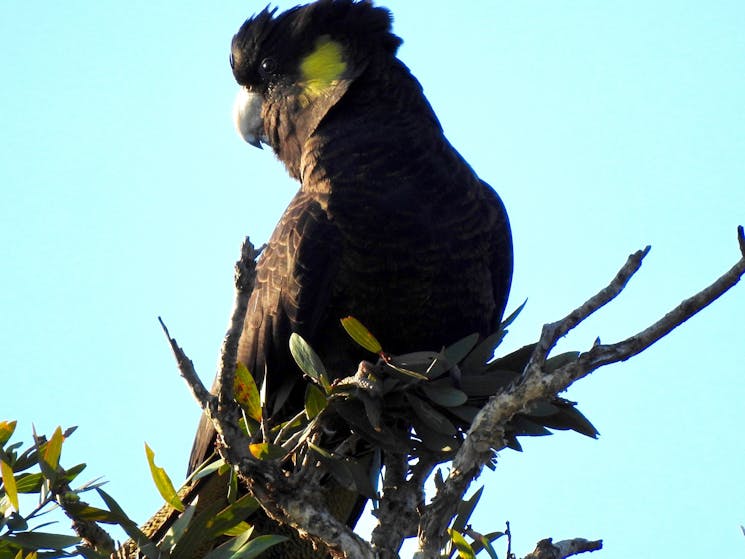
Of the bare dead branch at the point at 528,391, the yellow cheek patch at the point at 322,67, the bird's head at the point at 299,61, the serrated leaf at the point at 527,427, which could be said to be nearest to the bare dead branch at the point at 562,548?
the bare dead branch at the point at 528,391

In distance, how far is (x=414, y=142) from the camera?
12.5 feet

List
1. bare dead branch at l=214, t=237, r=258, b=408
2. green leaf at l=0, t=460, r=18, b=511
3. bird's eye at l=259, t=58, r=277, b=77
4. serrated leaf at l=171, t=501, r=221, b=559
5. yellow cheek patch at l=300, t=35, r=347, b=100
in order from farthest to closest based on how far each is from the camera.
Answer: bird's eye at l=259, t=58, r=277, b=77
yellow cheek patch at l=300, t=35, r=347, b=100
serrated leaf at l=171, t=501, r=221, b=559
green leaf at l=0, t=460, r=18, b=511
bare dead branch at l=214, t=237, r=258, b=408

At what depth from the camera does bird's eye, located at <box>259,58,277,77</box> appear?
171 inches

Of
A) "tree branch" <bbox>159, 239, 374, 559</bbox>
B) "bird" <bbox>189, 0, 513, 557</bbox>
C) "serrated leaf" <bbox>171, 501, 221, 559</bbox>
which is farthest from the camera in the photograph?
"bird" <bbox>189, 0, 513, 557</bbox>

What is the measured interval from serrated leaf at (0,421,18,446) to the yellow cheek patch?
195cm

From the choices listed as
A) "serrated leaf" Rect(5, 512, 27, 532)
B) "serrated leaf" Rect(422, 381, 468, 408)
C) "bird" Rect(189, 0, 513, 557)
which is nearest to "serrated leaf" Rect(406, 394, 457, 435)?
"serrated leaf" Rect(422, 381, 468, 408)

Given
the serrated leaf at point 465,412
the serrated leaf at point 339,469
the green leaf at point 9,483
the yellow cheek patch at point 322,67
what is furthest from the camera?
the yellow cheek patch at point 322,67

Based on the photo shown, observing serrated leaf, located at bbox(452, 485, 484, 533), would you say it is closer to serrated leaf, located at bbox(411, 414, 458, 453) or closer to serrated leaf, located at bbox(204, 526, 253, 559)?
serrated leaf, located at bbox(411, 414, 458, 453)

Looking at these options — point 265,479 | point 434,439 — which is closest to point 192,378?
point 265,479

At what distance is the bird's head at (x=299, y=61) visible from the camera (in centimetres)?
411

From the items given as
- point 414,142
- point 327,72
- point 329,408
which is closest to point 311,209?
point 414,142

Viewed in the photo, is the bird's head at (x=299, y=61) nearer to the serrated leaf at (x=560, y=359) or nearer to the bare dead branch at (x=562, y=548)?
the serrated leaf at (x=560, y=359)

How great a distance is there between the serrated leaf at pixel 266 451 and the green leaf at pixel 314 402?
21 cm

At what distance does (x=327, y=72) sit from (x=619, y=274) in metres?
2.13
